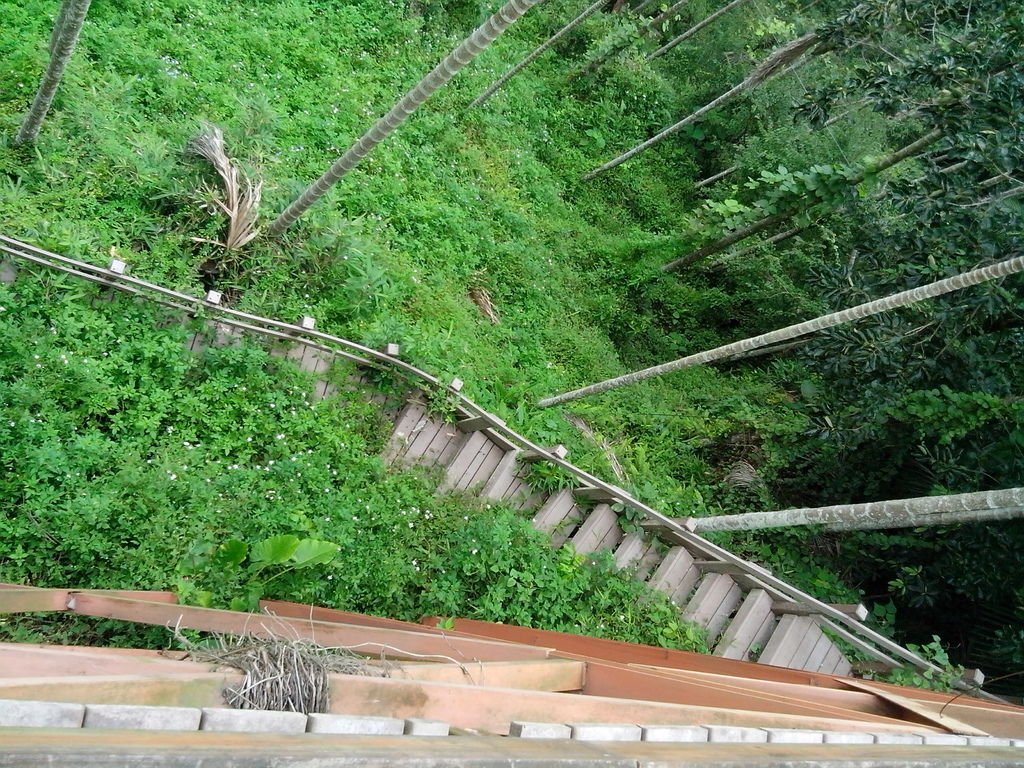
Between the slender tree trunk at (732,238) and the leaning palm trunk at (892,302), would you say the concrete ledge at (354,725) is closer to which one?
the leaning palm trunk at (892,302)

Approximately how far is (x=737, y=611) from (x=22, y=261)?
6.05m

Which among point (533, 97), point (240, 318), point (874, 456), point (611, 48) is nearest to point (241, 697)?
point (240, 318)

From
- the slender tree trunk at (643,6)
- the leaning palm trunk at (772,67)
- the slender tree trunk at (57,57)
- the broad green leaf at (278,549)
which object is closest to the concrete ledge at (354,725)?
the broad green leaf at (278,549)

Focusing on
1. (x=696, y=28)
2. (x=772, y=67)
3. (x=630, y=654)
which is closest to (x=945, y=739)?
(x=630, y=654)

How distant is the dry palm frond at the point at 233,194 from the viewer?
596cm

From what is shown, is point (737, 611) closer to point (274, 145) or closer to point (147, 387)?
point (147, 387)

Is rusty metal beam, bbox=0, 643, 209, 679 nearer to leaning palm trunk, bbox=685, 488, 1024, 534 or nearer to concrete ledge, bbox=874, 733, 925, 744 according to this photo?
concrete ledge, bbox=874, 733, 925, 744

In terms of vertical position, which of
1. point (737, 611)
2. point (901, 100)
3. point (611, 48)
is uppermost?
point (611, 48)

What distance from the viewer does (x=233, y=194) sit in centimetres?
598

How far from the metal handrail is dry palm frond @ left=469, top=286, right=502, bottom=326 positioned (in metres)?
2.13

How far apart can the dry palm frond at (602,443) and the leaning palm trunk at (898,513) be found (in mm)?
1001

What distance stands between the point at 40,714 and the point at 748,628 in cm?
520

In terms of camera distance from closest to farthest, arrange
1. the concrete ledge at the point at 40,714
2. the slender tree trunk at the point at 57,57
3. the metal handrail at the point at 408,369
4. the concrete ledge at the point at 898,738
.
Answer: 1. the concrete ledge at the point at 40,714
2. the concrete ledge at the point at 898,738
3. the slender tree trunk at the point at 57,57
4. the metal handrail at the point at 408,369

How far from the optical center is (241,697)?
1954 millimetres
